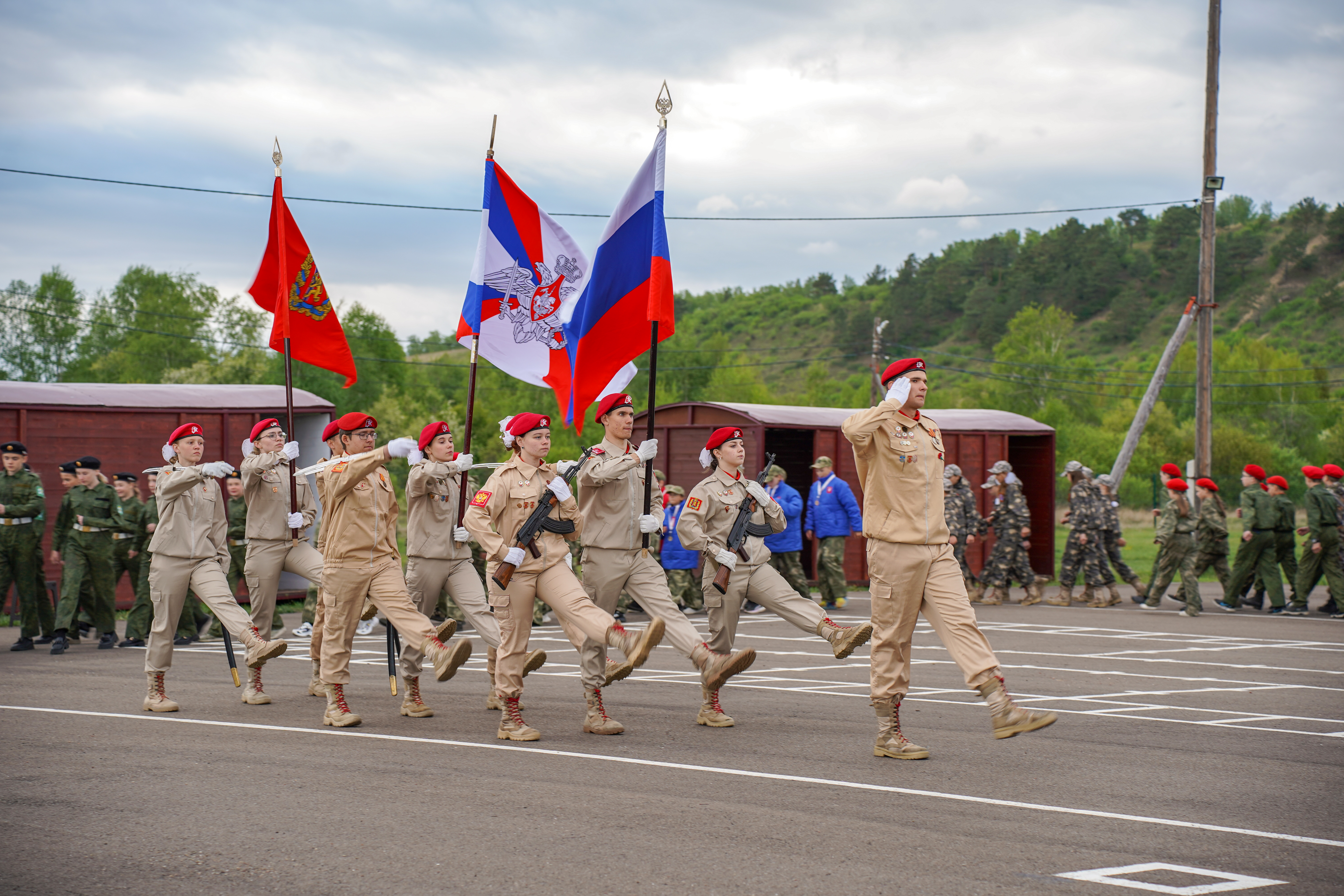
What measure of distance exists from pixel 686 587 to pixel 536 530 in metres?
9.41

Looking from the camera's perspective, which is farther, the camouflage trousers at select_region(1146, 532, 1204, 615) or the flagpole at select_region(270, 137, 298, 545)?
the camouflage trousers at select_region(1146, 532, 1204, 615)

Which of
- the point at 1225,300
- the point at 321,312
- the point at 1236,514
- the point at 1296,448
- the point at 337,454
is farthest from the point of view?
the point at 1225,300

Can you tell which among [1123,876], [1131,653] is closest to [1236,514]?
[1131,653]

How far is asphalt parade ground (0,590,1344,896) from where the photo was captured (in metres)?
4.85

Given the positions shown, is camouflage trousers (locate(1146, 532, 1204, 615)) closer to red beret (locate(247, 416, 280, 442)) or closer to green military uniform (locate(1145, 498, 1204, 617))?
green military uniform (locate(1145, 498, 1204, 617))

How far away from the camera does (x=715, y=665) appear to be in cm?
793

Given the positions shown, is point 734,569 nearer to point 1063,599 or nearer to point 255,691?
point 255,691

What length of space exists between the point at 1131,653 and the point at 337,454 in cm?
822

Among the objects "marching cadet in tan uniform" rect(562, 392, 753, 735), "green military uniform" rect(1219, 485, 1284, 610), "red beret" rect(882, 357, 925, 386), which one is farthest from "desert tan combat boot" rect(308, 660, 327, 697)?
"green military uniform" rect(1219, 485, 1284, 610)

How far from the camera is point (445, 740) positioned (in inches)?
306

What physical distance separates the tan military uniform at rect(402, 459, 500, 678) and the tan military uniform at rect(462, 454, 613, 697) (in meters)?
1.39

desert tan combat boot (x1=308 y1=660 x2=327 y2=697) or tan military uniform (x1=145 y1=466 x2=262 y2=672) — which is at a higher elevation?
tan military uniform (x1=145 y1=466 x2=262 y2=672)

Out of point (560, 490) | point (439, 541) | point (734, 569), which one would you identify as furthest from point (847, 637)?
point (439, 541)

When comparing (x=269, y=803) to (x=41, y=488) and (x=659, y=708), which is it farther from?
(x=41, y=488)
